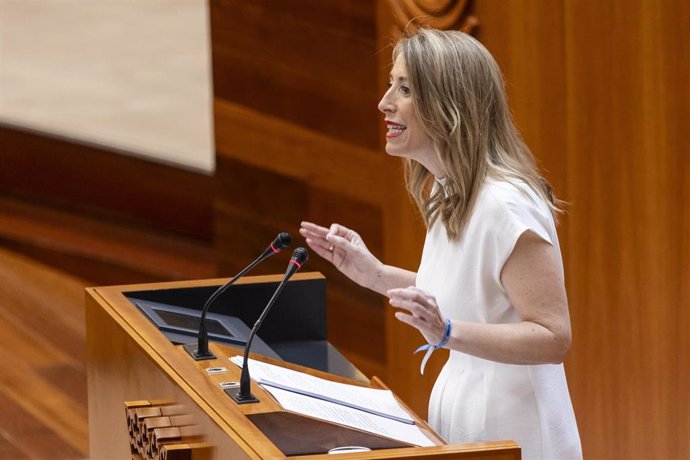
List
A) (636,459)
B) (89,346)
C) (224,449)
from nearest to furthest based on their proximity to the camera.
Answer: (224,449) < (89,346) < (636,459)

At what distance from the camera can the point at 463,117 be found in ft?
4.20

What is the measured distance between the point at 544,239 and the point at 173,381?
0.36 m

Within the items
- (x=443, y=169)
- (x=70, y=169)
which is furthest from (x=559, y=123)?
(x=70, y=169)

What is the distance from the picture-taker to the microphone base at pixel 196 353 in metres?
1.33

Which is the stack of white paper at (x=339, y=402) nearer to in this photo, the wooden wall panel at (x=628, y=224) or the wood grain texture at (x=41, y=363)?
the wooden wall panel at (x=628, y=224)

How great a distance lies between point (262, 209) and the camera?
271 cm

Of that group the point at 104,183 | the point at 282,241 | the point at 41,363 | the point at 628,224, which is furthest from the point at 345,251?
the point at 104,183

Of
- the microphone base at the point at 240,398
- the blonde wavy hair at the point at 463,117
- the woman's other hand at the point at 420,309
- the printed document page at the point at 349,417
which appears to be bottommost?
the printed document page at the point at 349,417

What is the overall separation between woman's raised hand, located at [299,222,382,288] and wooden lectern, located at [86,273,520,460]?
111 millimetres

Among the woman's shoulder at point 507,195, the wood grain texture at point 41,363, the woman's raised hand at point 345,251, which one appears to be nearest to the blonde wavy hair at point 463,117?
the woman's shoulder at point 507,195

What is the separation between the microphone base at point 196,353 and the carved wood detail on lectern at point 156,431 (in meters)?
0.06

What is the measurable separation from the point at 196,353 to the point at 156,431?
0.33 feet

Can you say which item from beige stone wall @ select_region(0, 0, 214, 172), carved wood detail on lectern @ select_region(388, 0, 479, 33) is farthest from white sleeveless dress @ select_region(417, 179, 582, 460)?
beige stone wall @ select_region(0, 0, 214, 172)

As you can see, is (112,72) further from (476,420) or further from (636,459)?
(476,420)
